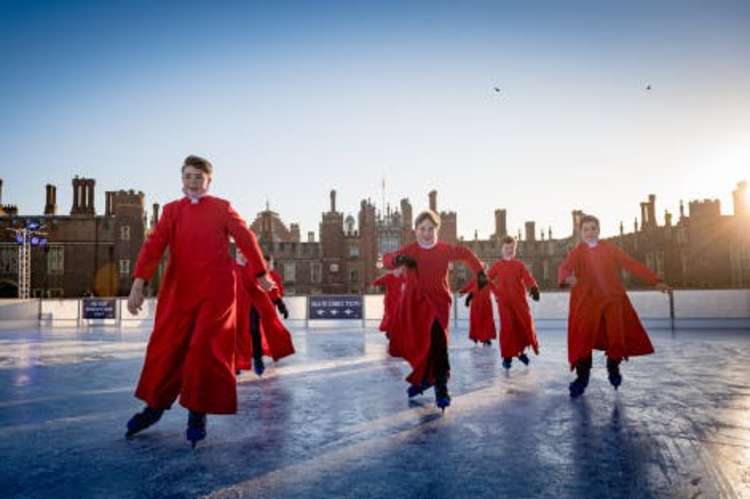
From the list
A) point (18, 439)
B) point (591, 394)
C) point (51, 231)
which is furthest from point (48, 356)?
point (51, 231)

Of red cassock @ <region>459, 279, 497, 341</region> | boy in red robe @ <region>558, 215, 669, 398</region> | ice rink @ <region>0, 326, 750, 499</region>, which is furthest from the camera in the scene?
red cassock @ <region>459, 279, 497, 341</region>

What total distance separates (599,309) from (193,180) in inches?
174

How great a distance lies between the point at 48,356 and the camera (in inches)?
381

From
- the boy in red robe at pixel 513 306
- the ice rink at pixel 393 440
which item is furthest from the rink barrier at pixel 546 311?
the ice rink at pixel 393 440

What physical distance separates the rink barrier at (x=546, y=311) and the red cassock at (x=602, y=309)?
12091mm

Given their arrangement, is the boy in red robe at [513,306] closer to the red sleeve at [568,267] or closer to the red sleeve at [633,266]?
the red sleeve at [568,267]

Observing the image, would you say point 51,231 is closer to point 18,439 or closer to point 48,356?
point 48,356

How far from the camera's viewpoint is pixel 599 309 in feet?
19.0

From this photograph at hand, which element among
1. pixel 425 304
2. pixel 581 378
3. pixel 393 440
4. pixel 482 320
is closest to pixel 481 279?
pixel 425 304

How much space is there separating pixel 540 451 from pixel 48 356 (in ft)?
31.3

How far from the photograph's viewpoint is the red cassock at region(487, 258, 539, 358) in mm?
7727

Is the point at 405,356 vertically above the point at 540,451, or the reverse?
the point at 405,356

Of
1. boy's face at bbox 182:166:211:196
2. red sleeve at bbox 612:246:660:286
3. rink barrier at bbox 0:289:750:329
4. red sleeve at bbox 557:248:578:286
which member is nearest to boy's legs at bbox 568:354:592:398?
red sleeve at bbox 557:248:578:286

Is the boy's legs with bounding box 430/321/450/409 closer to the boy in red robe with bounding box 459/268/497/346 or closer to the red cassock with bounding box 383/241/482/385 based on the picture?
the red cassock with bounding box 383/241/482/385
